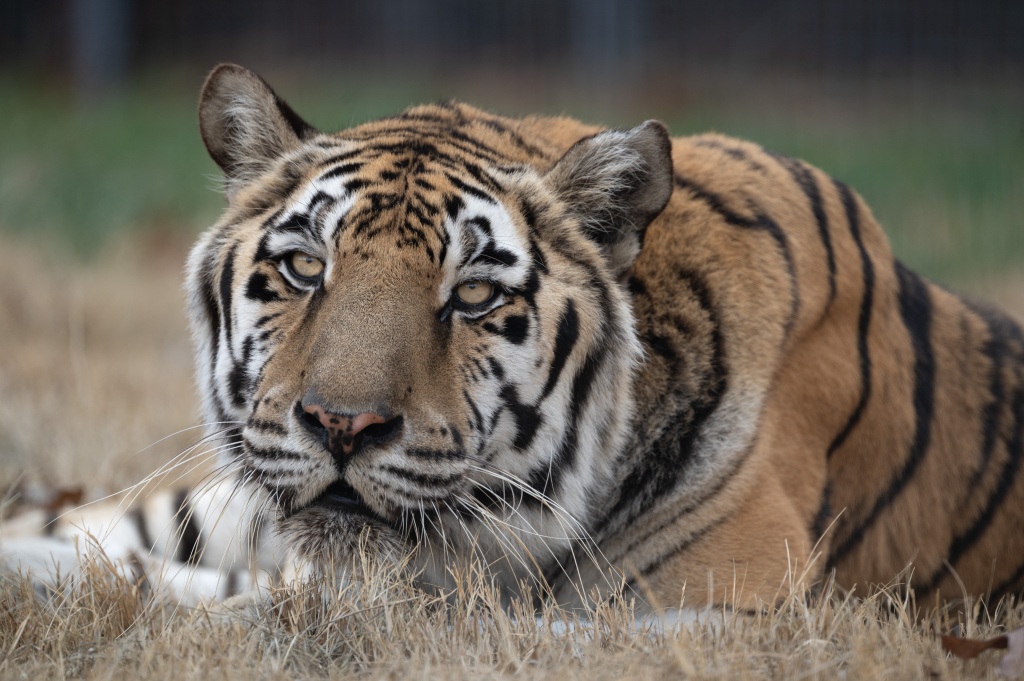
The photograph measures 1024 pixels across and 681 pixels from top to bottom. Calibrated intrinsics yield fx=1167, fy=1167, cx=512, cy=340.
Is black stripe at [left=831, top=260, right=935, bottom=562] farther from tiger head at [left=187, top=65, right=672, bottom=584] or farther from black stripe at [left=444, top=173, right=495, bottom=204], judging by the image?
black stripe at [left=444, top=173, right=495, bottom=204]

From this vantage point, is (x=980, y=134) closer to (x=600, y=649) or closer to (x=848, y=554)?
(x=848, y=554)

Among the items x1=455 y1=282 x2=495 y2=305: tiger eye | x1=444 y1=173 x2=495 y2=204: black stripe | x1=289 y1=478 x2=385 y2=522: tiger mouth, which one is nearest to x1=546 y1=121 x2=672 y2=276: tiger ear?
x1=444 y1=173 x2=495 y2=204: black stripe

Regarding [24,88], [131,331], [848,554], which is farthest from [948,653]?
[24,88]

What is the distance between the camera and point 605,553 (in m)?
2.53

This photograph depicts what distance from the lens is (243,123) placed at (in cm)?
265

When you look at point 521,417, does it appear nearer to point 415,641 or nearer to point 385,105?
point 415,641

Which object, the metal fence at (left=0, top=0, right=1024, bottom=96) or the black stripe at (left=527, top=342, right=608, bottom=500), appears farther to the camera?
the metal fence at (left=0, top=0, right=1024, bottom=96)

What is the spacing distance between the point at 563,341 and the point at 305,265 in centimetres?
55

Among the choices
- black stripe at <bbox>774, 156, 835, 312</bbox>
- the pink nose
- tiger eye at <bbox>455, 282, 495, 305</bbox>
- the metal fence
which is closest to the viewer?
the pink nose

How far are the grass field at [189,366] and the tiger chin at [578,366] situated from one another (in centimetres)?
18

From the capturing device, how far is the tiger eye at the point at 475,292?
233 cm

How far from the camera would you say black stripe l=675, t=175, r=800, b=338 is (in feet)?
8.45

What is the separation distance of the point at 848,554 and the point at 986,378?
0.60 metres

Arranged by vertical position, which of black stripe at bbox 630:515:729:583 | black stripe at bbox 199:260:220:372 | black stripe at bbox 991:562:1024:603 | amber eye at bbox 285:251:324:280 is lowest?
black stripe at bbox 991:562:1024:603
